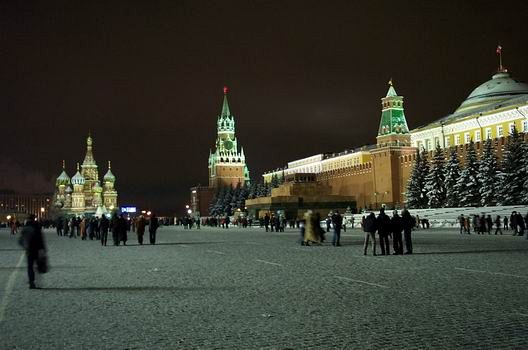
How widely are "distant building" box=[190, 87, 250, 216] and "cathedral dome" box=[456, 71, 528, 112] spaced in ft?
176

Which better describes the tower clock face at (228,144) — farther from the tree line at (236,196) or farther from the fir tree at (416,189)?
the fir tree at (416,189)

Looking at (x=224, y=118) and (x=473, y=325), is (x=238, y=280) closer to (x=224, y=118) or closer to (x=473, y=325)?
(x=473, y=325)

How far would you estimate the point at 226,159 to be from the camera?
121 m

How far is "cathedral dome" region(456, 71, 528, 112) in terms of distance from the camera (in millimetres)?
65887

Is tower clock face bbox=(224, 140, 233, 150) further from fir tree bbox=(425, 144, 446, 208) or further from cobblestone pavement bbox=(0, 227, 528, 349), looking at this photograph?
cobblestone pavement bbox=(0, 227, 528, 349)

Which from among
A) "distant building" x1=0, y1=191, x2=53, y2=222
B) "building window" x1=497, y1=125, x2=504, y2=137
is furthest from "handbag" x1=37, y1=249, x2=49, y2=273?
"distant building" x1=0, y1=191, x2=53, y2=222

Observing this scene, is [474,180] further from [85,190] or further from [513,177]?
[85,190]

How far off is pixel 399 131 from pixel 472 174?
2481cm

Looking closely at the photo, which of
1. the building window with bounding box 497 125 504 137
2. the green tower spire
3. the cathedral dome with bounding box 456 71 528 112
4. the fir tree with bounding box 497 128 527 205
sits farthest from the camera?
the green tower spire

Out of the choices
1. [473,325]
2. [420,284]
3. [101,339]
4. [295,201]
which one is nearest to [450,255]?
[420,284]

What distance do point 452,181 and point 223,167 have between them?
76.9 meters

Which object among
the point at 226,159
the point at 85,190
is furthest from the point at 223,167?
the point at 85,190

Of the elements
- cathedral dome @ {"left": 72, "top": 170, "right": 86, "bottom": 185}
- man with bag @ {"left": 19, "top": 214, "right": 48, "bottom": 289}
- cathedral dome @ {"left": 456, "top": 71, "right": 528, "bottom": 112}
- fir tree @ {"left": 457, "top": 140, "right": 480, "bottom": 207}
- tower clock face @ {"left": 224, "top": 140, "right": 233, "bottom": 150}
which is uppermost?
tower clock face @ {"left": 224, "top": 140, "right": 233, "bottom": 150}

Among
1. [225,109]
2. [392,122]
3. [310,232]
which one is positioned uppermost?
[225,109]
